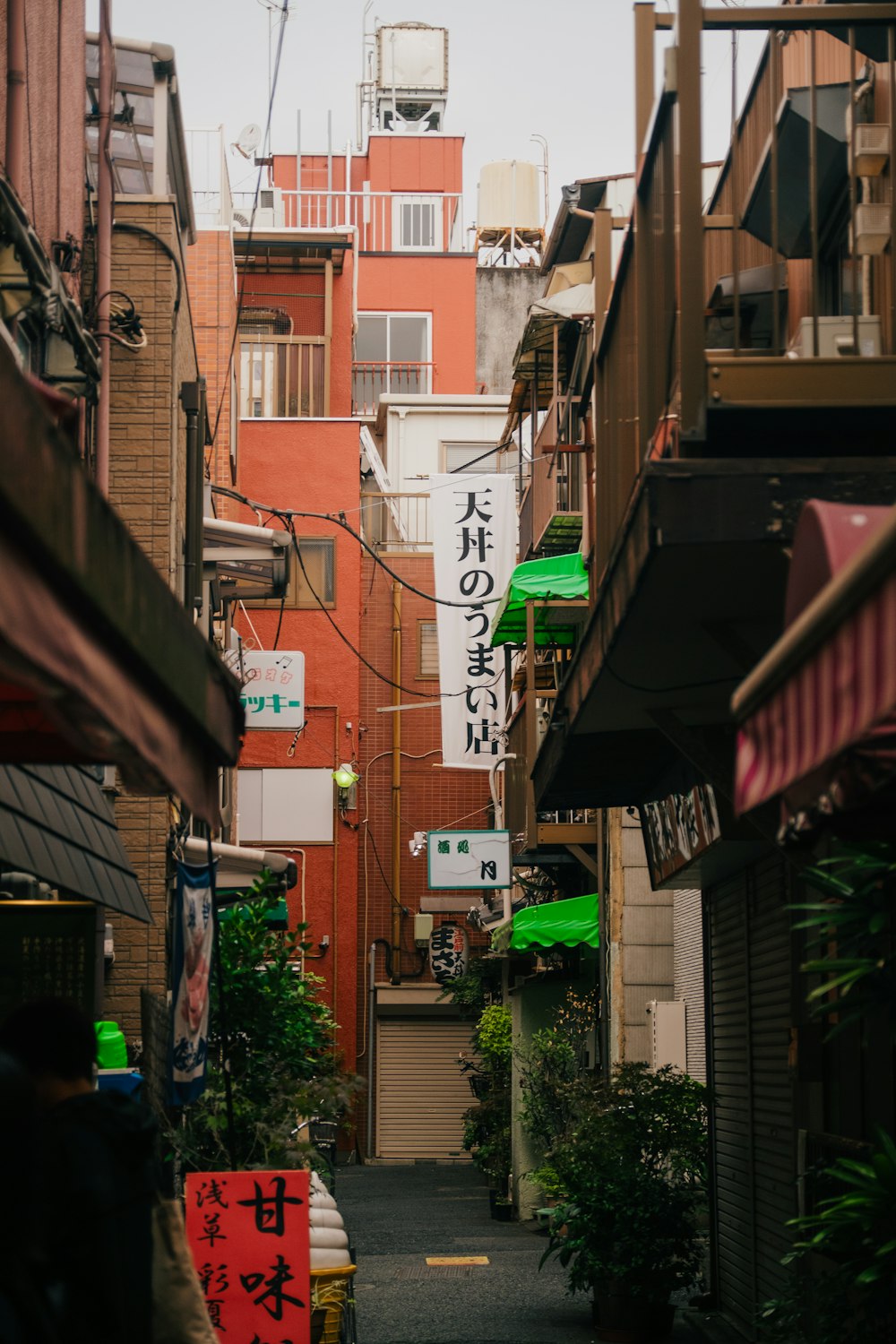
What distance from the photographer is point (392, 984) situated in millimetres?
32062

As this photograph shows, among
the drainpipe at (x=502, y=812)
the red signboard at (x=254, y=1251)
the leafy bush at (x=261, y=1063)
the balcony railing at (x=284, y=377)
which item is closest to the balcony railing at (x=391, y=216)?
the balcony railing at (x=284, y=377)

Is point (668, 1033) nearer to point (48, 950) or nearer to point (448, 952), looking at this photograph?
point (48, 950)

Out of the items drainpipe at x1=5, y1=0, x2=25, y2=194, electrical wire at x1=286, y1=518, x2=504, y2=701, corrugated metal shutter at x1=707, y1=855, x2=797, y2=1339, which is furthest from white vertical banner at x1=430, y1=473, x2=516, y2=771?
drainpipe at x1=5, y1=0, x2=25, y2=194

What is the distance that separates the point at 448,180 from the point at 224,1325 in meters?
41.1

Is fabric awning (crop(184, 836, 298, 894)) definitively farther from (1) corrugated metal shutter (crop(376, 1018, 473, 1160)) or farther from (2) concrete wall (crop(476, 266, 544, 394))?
(2) concrete wall (crop(476, 266, 544, 394))

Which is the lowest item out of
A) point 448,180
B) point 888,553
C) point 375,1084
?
point 375,1084

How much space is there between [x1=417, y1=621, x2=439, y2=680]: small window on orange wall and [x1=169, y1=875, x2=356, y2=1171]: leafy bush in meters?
20.9

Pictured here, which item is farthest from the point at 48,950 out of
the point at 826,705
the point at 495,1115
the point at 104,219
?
the point at 495,1115

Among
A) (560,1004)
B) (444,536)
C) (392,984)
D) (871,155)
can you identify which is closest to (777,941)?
(871,155)

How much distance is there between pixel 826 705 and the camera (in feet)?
9.77

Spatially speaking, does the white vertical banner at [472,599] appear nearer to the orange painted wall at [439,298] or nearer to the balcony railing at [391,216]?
the orange painted wall at [439,298]

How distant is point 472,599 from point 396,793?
9924mm

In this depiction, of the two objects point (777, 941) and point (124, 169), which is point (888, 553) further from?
point (124, 169)

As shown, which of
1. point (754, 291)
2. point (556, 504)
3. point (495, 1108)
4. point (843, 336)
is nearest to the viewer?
point (843, 336)
